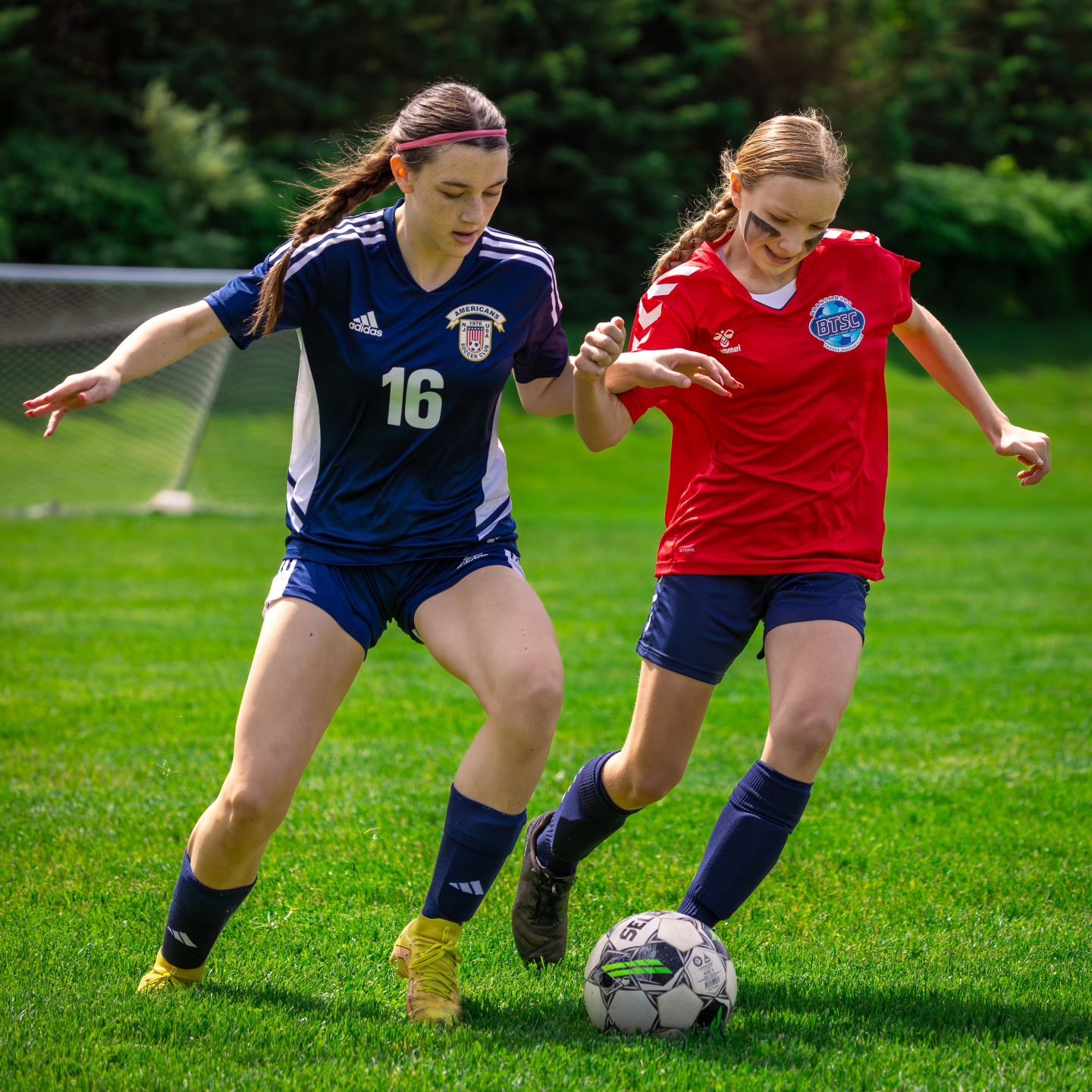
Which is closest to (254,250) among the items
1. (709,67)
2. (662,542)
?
(709,67)

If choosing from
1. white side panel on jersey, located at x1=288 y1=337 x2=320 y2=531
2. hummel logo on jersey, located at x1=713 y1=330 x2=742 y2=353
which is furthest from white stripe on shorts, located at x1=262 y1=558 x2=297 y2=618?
hummel logo on jersey, located at x1=713 y1=330 x2=742 y2=353

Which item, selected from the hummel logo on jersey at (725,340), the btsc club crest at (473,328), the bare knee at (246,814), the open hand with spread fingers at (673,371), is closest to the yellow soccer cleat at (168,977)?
the bare knee at (246,814)

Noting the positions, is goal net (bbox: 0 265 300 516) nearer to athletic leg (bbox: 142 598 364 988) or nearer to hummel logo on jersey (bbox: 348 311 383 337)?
hummel logo on jersey (bbox: 348 311 383 337)

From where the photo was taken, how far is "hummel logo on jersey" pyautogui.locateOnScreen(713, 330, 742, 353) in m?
4.21

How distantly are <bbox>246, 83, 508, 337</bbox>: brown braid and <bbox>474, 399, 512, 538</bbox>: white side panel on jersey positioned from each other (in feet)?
2.36

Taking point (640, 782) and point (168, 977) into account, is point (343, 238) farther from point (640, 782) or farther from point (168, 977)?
point (168, 977)

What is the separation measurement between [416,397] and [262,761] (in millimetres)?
1091

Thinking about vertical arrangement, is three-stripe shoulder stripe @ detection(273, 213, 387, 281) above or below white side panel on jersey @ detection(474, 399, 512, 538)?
above

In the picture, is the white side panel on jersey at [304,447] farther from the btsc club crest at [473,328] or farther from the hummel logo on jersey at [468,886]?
the hummel logo on jersey at [468,886]

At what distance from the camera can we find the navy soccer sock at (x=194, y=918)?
387 centimetres

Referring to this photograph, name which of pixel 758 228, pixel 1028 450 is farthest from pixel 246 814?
pixel 1028 450

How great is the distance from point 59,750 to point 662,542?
3.86 meters

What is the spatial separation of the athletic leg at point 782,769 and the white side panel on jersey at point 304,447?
1451 mm

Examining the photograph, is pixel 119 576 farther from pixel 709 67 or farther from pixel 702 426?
pixel 709 67
